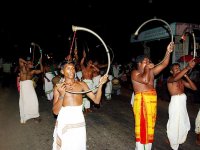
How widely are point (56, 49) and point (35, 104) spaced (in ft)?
141

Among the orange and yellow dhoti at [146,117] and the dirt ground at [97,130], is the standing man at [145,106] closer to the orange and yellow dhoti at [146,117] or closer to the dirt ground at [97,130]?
the orange and yellow dhoti at [146,117]

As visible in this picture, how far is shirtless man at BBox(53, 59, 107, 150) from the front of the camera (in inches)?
162

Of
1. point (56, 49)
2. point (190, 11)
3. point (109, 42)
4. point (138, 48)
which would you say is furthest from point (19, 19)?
point (190, 11)

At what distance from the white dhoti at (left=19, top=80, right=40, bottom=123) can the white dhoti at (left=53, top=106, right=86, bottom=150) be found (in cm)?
471

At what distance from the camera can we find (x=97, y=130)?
7.71 meters

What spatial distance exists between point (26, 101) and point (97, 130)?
274 cm

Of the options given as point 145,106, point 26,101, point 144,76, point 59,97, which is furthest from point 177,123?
point 26,101

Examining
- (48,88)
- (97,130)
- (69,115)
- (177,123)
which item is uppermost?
(69,115)

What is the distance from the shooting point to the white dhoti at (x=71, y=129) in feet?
13.5

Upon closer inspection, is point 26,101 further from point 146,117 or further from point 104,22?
point 104,22

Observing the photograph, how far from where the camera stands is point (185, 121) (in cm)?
608

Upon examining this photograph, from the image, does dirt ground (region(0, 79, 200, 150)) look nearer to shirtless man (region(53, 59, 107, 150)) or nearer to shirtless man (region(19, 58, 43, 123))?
shirtless man (region(19, 58, 43, 123))

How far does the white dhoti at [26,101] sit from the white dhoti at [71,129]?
4.71 meters

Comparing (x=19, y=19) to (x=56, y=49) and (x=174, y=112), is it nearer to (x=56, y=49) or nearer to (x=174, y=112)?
(x=56, y=49)
